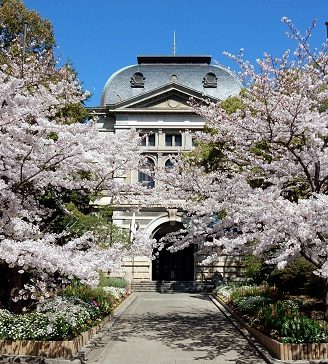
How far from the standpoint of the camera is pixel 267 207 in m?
10.4

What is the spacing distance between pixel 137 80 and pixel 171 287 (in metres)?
16.5

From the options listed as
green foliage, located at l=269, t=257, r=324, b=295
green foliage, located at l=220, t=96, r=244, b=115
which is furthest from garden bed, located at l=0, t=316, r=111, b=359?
green foliage, located at l=220, t=96, r=244, b=115

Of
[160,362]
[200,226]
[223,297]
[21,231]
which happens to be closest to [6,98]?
[21,231]

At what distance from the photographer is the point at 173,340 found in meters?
13.6

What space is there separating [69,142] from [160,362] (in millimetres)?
5238

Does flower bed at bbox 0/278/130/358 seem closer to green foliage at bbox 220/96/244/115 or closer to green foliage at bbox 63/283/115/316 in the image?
green foliage at bbox 63/283/115/316

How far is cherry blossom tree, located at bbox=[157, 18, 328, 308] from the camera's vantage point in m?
10.2

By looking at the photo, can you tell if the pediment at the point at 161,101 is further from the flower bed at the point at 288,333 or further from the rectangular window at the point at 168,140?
the flower bed at the point at 288,333

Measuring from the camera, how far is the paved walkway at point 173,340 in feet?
37.1

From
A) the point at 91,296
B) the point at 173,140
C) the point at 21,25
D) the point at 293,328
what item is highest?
the point at 21,25

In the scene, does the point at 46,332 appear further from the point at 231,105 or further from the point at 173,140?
the point at 173,140

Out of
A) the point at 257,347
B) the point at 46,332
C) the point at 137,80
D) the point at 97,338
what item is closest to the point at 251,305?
the point at 257,347

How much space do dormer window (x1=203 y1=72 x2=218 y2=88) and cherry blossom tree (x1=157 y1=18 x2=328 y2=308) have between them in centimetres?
2210

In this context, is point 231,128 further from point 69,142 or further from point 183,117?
point 183,117
